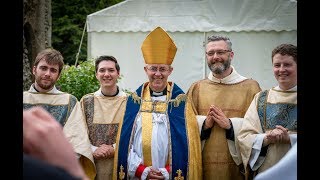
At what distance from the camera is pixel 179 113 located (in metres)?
4.00

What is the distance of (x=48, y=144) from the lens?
0.88 m

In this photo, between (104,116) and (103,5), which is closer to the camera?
(104,116)

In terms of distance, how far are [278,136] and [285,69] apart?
0.49 m

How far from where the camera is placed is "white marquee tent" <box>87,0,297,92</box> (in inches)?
347

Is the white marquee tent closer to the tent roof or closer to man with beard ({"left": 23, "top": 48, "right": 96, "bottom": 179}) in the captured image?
the tent roof

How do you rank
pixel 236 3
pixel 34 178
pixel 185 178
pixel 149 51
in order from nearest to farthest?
pixel 34 178
pixel 185 178
pixel 149 51
pixel 236 3

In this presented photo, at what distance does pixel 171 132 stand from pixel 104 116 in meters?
0.60

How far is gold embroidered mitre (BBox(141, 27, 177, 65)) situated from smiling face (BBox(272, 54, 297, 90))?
2.98 feet

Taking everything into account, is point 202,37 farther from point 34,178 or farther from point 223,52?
point 34,178

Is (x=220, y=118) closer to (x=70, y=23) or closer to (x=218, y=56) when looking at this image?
(x=218, y=56)

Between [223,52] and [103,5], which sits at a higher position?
[103,5]

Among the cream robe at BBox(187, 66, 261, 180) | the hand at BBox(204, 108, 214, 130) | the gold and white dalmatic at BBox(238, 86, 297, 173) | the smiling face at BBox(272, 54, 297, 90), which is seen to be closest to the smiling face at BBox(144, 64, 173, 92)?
the cream robe at BBox(187, 66, 261, 180)
